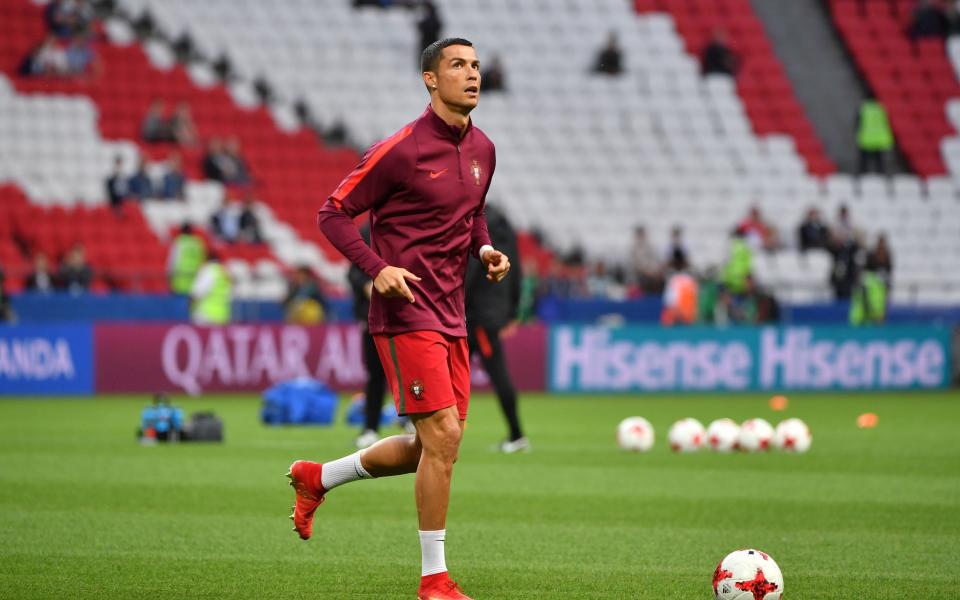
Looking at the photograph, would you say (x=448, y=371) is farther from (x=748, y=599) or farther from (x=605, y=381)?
(x=605, y=381)

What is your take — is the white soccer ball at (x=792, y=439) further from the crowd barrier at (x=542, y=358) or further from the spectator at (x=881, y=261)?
the spectator at (x=881, y=261)

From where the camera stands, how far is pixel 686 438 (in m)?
13.9

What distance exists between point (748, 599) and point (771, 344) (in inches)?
700

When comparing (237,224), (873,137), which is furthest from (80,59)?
(873,137)

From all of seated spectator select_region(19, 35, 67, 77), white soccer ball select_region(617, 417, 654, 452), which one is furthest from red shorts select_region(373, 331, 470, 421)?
seated spectator select_region(19, 35, 67, 77)

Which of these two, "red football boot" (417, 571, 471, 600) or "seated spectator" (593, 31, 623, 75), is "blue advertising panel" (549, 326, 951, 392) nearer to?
"seated spectator" (593, 31, 623, 75)

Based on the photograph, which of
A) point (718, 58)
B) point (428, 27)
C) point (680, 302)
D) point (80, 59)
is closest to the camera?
point (680, 302)

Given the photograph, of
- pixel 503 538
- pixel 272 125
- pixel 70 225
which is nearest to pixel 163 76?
pixel 272 125

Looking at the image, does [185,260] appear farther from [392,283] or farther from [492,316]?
[392,283]

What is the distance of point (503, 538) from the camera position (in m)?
8.66

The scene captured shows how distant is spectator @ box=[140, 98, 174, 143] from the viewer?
87.5ft

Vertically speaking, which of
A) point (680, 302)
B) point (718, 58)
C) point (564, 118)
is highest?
point (718, 58)

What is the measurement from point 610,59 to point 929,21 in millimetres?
7661

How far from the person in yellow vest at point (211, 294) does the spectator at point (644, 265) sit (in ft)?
25.5
